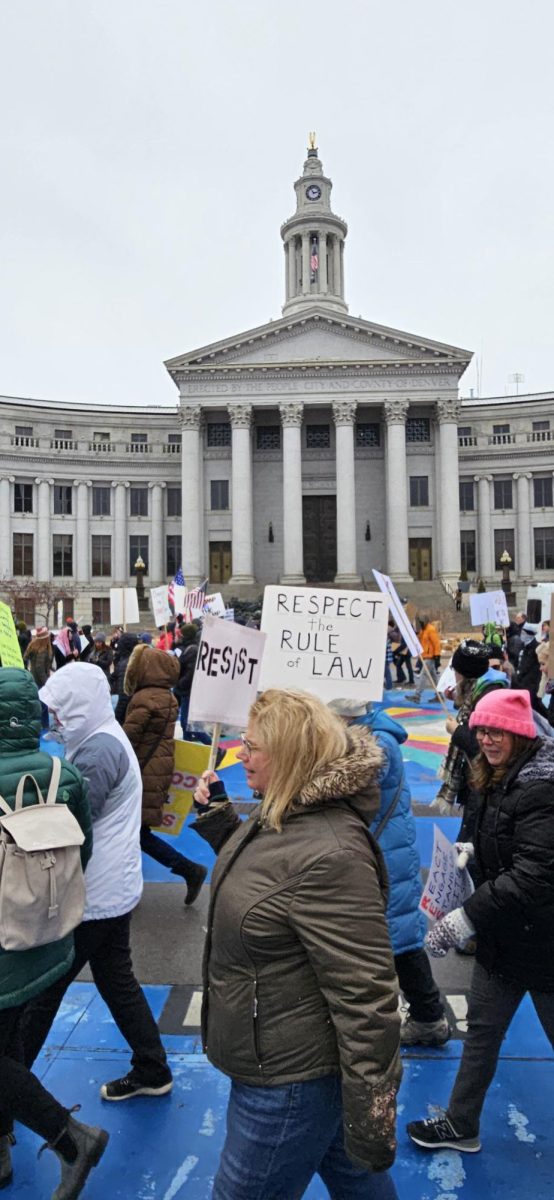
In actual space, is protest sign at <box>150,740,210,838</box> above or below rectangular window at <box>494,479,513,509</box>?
below

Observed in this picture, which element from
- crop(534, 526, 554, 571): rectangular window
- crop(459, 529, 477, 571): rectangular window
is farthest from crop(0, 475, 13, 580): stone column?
crop(534, 526, 554, 571): rectangular window

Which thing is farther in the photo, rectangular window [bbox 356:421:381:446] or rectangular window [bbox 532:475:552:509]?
rectangular window [bbox 532:475:552:509]

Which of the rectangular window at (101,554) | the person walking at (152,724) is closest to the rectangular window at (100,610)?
the rectangular window at (101,554)

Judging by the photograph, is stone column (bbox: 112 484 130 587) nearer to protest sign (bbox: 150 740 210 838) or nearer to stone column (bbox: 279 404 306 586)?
stone column (bbox: 279 404 306 586)

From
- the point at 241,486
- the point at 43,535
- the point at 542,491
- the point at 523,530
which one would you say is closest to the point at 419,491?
the point at 523,530

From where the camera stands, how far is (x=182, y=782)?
21.2 ft

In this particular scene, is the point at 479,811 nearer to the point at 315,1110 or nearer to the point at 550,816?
the point at 550,816

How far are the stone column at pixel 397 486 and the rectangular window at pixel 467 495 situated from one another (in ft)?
24.3

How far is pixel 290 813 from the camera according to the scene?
7.60 feet

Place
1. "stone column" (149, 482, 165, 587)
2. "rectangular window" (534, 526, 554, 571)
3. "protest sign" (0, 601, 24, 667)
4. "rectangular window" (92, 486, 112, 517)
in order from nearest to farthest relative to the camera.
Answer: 1. "protest sign" (0, 601, 24, 667)
2. "rectangular window" (534, 526, 554, 571)
3. "stone column" (149, 482, 165, 587)
4. "rectangular window" (92, 486, 112, 517)

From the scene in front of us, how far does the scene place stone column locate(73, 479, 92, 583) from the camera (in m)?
52.1

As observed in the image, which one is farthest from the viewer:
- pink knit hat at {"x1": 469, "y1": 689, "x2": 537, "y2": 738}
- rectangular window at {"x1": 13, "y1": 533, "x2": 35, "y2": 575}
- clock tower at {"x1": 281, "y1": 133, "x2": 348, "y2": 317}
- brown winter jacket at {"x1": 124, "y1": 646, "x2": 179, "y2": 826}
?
clock tower at {"x1": 281, "y1": 133, "x2": 348, "y2": 317}

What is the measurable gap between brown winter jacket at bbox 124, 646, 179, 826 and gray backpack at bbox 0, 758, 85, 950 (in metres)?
2.95

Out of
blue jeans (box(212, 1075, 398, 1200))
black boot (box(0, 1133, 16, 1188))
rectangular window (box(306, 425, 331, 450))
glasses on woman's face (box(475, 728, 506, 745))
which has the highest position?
rectangular window (box(306, 425, 331, 450))
